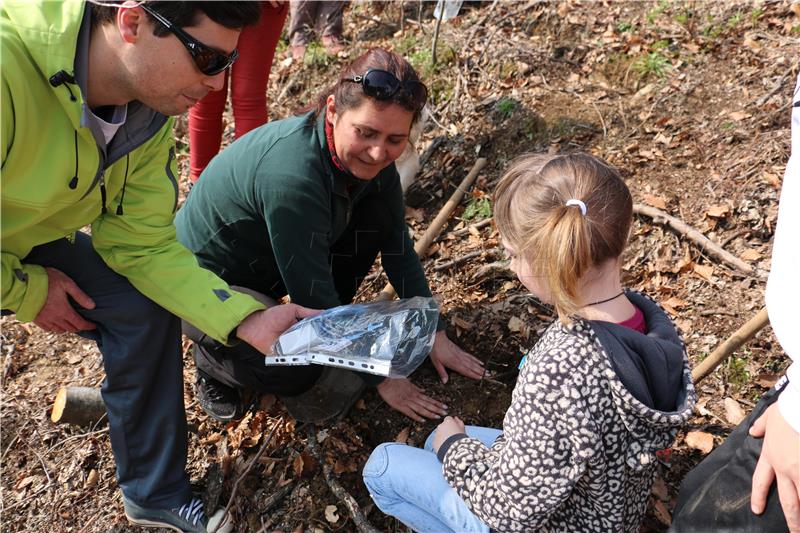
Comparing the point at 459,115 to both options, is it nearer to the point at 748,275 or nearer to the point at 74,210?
the point at 748,275

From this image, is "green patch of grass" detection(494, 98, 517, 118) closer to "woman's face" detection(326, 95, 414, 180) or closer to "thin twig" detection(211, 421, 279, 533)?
"woman's face" detection(326, 95, 414, 180)

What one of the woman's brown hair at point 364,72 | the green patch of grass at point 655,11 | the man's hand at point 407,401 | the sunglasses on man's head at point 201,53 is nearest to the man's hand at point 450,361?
the man's hand at point 407,401

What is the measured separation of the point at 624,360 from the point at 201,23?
64.7 inches

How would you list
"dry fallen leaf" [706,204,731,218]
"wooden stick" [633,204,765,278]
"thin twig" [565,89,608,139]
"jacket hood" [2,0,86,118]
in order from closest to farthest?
"jacket hood" [2,0,86,118] < "wooden stick" [633,204,765,278] < "dry fallen leaf" [706,204,731,218] < "thin twig" [565,89,608,139]

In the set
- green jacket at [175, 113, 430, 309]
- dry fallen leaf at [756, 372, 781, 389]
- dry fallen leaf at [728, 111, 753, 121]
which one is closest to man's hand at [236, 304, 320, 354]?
green jacket at [175, 113, 430, 309]

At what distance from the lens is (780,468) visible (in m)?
1.44

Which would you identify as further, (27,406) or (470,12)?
(470,12)

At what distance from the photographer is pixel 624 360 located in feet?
5.54

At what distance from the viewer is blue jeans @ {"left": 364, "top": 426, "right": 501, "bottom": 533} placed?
2217 millimetres

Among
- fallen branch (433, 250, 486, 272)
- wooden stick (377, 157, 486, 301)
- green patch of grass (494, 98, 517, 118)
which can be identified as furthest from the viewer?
green patch of grass (494, 98, 517, 118)

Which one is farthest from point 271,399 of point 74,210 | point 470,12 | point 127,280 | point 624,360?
point 470,12

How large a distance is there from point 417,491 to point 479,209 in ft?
7.96

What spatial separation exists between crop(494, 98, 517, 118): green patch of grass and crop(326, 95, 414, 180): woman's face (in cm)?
215

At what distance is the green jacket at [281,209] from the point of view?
2.74 meters
